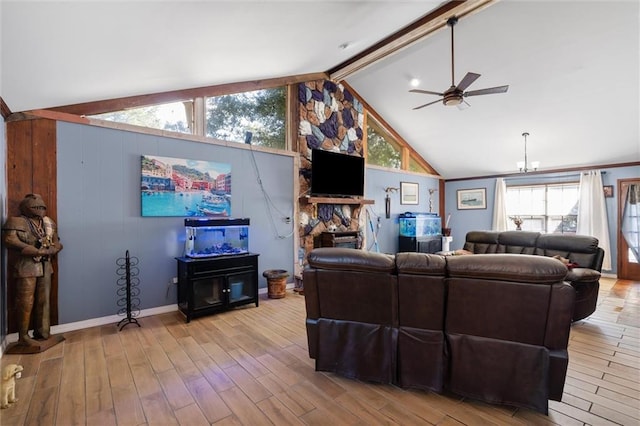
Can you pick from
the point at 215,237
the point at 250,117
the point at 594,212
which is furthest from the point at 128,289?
the point at 594,212

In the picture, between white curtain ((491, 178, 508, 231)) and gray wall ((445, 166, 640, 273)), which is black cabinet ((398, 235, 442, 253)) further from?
white curtain ((491, 178, 508, 231))

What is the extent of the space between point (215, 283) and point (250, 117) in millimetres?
2760

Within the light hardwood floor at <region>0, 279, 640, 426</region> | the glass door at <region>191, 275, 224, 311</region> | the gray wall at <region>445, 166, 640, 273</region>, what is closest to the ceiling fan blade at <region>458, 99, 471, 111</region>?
the light hardwood floor at <region>0, 279, 640, 426</region>

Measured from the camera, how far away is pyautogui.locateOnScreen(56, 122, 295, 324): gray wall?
3268mm

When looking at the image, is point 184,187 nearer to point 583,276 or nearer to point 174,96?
point 174,96

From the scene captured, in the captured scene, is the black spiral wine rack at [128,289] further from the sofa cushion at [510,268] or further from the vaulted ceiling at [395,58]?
the sofa cushion at [510,268]

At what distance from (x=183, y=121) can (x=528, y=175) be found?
795 cm

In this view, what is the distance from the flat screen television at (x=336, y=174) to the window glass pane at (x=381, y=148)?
119 cm

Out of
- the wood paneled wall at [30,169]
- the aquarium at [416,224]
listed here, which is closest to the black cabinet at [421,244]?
the aquarium at [416,224]

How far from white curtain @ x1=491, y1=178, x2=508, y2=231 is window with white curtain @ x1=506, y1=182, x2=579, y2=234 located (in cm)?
12

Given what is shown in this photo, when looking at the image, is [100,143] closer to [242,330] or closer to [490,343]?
[242,330]

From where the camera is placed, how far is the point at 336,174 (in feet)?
18.6

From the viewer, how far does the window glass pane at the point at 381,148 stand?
23.5 ft

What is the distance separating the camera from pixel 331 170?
5.59 metres
